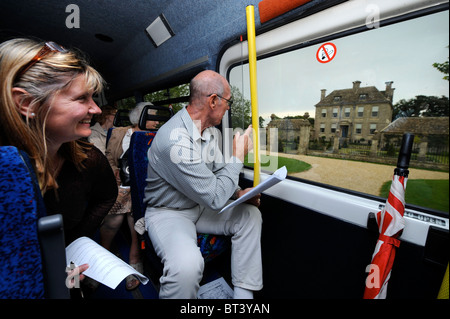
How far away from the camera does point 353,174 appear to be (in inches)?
51.0

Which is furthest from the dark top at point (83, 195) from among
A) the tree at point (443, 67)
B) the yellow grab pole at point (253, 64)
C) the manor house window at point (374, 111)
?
the tree at point (443, 67)

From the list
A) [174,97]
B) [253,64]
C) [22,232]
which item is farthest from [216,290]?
[174,97]

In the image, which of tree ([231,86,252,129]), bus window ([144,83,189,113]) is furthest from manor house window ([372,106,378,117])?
bus window ([144,83,189,113])

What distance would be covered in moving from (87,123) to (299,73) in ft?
4.26

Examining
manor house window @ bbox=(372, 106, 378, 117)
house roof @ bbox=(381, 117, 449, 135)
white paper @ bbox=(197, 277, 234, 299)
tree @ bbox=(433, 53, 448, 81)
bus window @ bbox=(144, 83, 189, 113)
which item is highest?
bus window @ bbox=(144, 83, 189, 113)

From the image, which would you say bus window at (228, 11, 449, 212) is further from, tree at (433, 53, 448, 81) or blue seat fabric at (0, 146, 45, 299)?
blue seat fabric at (0, 146, 45, 299)

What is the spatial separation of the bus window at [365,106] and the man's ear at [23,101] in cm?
140

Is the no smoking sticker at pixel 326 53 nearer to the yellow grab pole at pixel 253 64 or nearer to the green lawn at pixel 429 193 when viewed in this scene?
the yellow grab pole at pixel 253 64

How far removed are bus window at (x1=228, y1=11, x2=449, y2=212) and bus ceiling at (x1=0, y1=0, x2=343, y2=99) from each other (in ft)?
0.98

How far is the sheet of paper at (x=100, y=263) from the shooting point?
2.34ft

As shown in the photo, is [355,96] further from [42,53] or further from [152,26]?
[152,26]

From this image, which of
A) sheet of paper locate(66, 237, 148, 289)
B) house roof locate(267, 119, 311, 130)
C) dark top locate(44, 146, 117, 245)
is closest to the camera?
sheet of paper locate(66, 237, 148, 289)

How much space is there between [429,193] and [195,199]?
3.82 ft

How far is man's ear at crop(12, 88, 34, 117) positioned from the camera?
783mm
